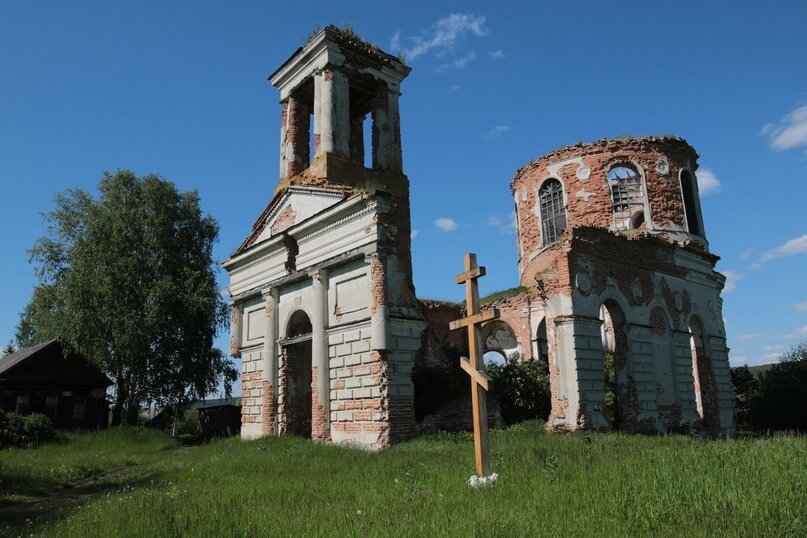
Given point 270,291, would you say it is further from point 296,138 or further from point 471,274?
point 471,274

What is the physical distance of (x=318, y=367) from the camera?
1480cm

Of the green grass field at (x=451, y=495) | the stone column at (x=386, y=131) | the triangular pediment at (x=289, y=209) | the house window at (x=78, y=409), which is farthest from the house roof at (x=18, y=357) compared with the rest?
the stone column at (x=386, y=131)

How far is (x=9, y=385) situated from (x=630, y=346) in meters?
24.1

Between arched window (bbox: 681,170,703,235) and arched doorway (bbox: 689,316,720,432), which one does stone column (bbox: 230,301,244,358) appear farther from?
arched window (bbox: 681,170,703,235)

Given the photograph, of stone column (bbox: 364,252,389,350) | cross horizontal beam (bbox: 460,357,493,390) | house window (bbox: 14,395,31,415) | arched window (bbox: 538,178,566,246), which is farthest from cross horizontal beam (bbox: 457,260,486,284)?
house window (bbox: 14,395,31,415)

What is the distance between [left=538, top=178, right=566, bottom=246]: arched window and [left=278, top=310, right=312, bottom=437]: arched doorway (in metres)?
11.4

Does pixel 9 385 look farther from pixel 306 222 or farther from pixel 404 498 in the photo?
pixel 404 498

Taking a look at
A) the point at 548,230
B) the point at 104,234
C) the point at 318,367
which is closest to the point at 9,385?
the point at 104,234

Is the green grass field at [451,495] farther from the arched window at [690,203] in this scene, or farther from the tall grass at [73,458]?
the arched window at [690,203]

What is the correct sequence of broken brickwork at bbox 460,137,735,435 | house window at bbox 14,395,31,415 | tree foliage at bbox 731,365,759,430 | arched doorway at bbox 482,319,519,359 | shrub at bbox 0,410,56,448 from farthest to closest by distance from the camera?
arched doorway at bbox 482,319,519,359 < house window at bbox 14,395,31,415 < tree foliage at bbox 731,365,759,430 < shrub at bbox 0,410,56,448 < broken brickwork at bbox 460,137,735,435

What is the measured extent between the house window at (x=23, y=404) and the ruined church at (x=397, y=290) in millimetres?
12687

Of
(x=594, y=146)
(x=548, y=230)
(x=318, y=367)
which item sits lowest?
(x=318, y=367)

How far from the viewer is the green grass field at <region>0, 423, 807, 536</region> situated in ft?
16.2

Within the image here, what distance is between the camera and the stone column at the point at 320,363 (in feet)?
47.5
